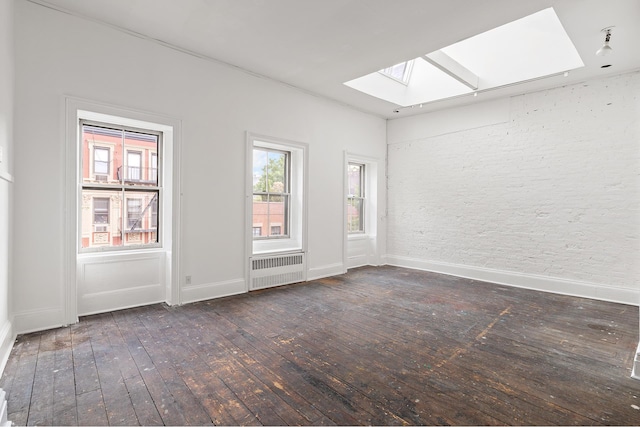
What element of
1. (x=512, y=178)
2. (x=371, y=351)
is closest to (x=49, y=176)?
(x=371, y=351)

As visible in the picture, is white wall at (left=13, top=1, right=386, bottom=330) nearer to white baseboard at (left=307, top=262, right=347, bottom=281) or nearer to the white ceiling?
white baseboard at (left=307, top=262, right=347, bottom=281)

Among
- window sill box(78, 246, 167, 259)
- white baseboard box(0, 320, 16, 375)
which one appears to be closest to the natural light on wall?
window sill box(78, 246, 167, 259)

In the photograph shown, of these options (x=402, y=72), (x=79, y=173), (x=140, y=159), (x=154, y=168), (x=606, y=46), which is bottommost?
(x=79, y=173)

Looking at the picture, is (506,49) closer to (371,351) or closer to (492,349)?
(492,349)

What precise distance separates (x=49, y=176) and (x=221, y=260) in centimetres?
205

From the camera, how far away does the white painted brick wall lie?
427 cm

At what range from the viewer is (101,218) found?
3.72 meters

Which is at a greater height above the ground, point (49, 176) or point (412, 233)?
point (49, 176)

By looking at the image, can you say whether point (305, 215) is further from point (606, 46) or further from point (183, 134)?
point (606, 46)

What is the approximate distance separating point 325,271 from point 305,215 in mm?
1119

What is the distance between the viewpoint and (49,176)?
122 inches

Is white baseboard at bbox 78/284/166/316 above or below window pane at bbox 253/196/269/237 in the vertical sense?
below

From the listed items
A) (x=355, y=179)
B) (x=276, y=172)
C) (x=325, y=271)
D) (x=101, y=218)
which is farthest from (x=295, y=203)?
(x=101, y=218)

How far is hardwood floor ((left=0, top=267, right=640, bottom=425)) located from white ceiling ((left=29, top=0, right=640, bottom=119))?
3.16 metres
